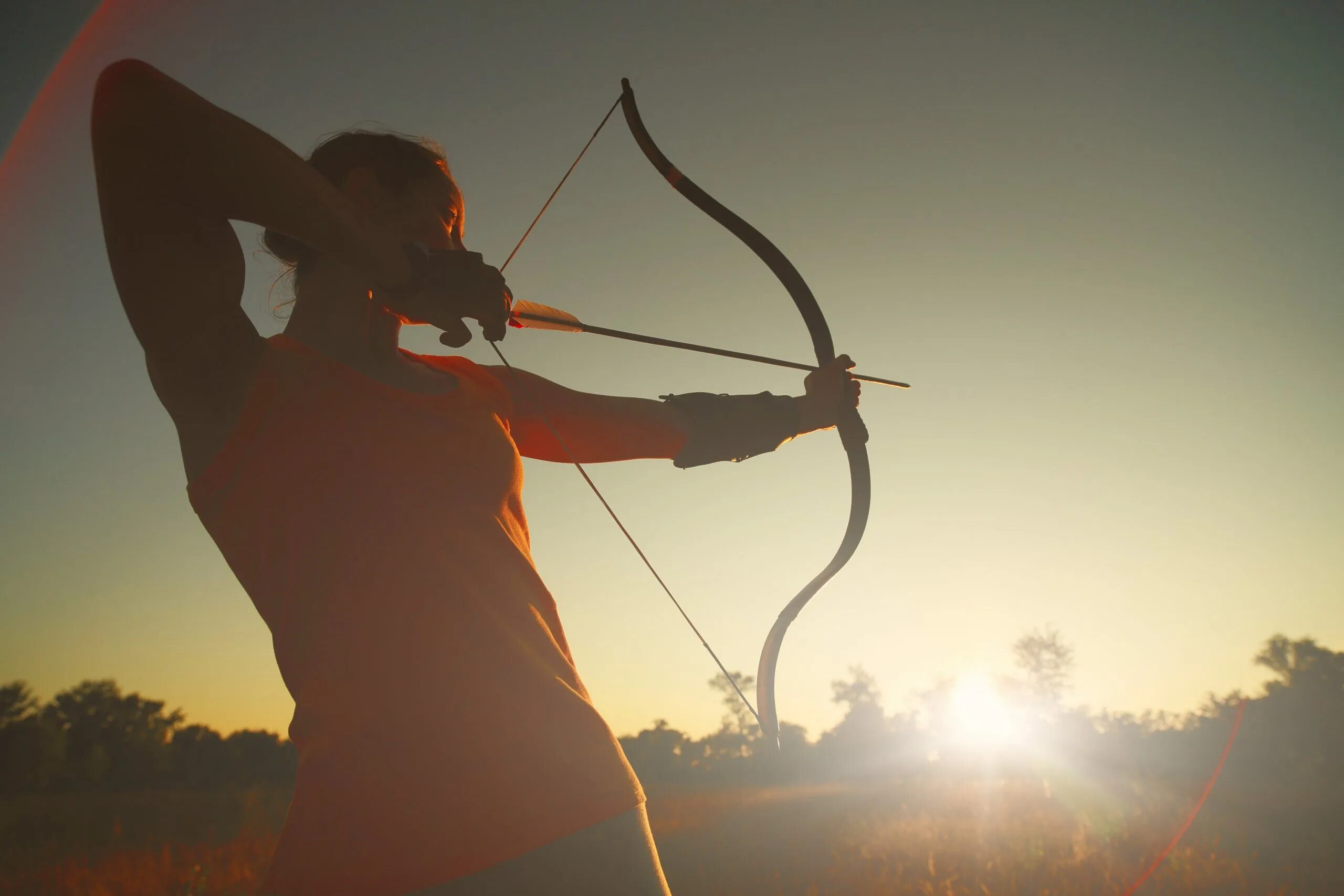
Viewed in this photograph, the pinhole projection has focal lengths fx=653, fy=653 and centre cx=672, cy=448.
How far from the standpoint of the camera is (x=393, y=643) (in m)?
0.78

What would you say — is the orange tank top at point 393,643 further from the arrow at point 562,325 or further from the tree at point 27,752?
the tree at point 27,752

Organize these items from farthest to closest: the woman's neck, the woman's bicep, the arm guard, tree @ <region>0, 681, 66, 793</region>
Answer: tree @ <region>0, 681, 66, 793</region> < the arm guard < the woman's bicep < the woman's neck

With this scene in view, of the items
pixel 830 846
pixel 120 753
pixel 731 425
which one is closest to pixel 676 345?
pixel 731 425

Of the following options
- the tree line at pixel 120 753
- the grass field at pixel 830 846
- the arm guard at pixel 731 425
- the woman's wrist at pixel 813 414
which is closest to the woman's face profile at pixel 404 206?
the arm guard at pixel 731 425

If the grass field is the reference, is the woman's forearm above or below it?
above

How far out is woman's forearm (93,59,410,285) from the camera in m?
0.72

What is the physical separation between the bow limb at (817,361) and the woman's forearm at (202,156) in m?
1.36

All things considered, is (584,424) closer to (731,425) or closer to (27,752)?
(731,425)

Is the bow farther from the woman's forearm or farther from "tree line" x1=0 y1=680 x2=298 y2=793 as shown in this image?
"tree line" x1=0 y1=680 x2=298 y2=793

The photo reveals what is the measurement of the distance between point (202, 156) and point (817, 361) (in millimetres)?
1725

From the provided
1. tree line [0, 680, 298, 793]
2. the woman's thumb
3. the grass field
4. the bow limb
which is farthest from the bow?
tree line [0, 680, 298, 793]

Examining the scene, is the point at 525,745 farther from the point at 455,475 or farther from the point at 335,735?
the point at 455,475

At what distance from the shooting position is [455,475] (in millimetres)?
935

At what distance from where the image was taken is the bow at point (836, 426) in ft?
5.22
